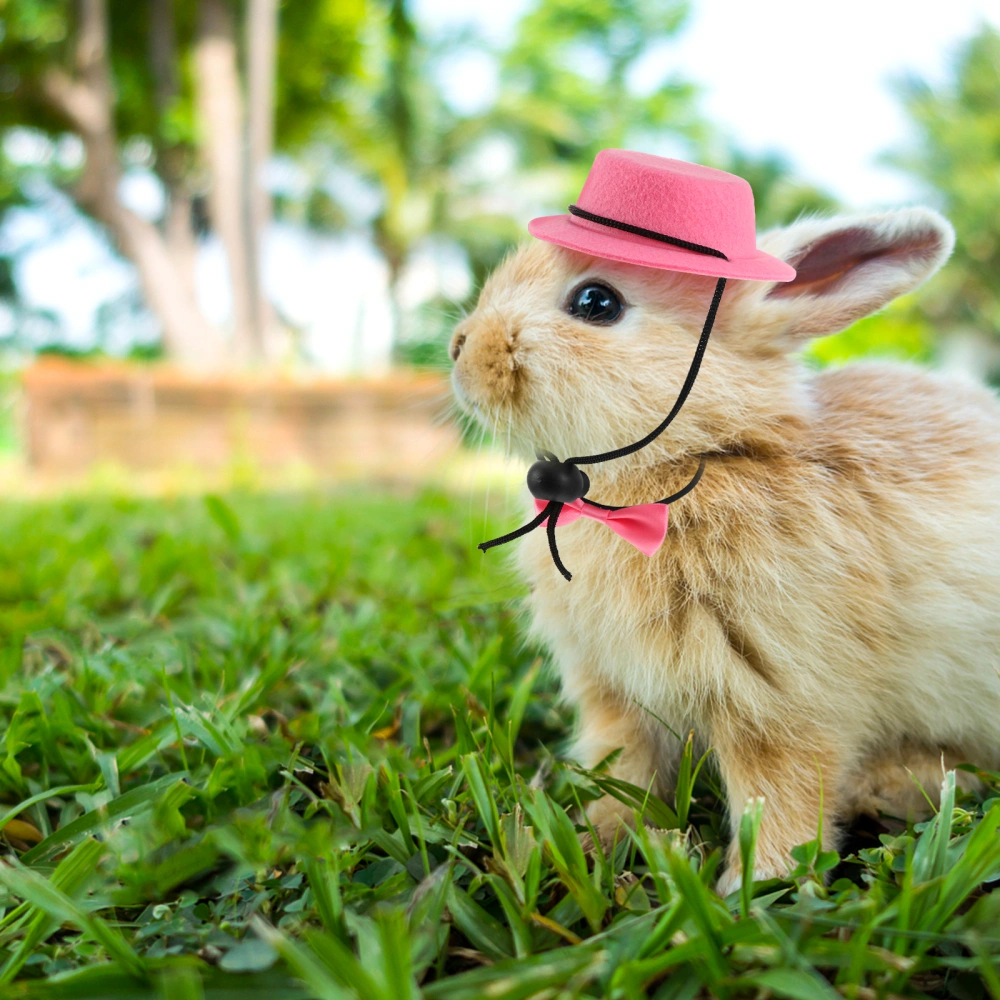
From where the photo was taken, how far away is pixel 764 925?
92 centimetres

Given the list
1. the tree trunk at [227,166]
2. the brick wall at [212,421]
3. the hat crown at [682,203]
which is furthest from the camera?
the tree trunk at [227,166]

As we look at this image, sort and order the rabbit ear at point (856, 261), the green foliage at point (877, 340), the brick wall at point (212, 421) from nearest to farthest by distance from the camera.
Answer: the rabbit ear at point (856, 261) < the brick wall at point (212, 421) < the green foliage at point (877, 340)

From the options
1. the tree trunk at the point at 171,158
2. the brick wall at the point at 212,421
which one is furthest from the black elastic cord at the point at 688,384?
the tree trunk at the point at 171,158

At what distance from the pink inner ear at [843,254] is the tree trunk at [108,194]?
1070 centimetres

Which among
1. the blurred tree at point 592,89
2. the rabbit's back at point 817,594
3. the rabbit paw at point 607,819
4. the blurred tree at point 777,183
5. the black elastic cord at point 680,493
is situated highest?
the blurred tree at point 592,89

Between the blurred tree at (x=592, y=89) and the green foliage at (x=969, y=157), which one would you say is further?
the blurred tree at (x=592, y=89)

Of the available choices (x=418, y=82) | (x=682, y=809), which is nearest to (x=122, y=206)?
(x=682, y=809)

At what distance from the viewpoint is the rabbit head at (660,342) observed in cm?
137

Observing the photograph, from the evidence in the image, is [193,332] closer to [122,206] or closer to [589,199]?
[122,206]

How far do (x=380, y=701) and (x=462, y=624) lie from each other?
0.51 metres

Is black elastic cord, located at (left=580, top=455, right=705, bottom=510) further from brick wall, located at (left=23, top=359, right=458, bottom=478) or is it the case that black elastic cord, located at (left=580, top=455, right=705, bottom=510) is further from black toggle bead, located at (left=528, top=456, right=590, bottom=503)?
brick wall, located at (left=23, top=359, right=458, bottom=478)

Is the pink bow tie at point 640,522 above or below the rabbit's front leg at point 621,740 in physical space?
above

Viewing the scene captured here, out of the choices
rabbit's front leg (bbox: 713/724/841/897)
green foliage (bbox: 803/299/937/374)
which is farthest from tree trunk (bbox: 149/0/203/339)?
rabbit's front leg (bbox: 713/724/841/897)

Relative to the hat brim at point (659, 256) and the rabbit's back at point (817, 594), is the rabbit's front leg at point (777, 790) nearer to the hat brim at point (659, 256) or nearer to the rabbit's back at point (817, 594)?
the rabbit's back at point (817, 594)
